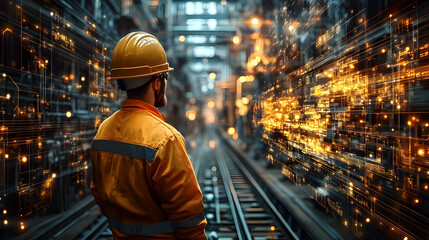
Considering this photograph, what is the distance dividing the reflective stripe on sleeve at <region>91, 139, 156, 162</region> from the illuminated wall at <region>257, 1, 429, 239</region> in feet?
6.37

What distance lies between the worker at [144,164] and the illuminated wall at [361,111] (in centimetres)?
174

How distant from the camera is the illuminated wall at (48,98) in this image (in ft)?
9.91

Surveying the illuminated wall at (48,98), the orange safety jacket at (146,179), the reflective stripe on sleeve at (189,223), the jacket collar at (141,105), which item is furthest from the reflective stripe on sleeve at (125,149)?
the illuminated wall at (48,98)

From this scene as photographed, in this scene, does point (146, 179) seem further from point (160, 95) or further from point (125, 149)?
point (160, 95)

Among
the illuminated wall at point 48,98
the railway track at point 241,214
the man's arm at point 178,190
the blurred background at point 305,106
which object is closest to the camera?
the man's arm at point 178,190

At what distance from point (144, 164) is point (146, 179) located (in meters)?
0.09

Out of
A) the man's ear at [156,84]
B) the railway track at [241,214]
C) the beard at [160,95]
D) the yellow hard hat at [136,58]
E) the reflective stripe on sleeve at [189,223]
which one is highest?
the yellow hard hat at [136,58]

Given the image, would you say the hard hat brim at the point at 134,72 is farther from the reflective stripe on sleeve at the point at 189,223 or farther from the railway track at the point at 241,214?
the railway track at the point at 241,214

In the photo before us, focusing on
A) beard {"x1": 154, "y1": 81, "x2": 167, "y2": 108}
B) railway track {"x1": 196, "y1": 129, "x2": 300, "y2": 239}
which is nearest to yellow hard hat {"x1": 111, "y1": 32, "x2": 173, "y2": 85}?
beard {"x1": 154, "y1": 81, "x2": 167, "y2": 108}

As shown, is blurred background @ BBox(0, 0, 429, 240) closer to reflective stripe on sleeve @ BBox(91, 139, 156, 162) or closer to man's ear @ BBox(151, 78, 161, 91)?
reflective stripe on sleeve @ BBox(91, 139, 156, 162)

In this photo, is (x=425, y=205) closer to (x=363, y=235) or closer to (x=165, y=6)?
(x=363, y=235)

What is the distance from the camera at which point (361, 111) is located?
263 centimetres

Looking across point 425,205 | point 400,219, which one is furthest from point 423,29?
point 400,219

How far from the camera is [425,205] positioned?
6.81ft
